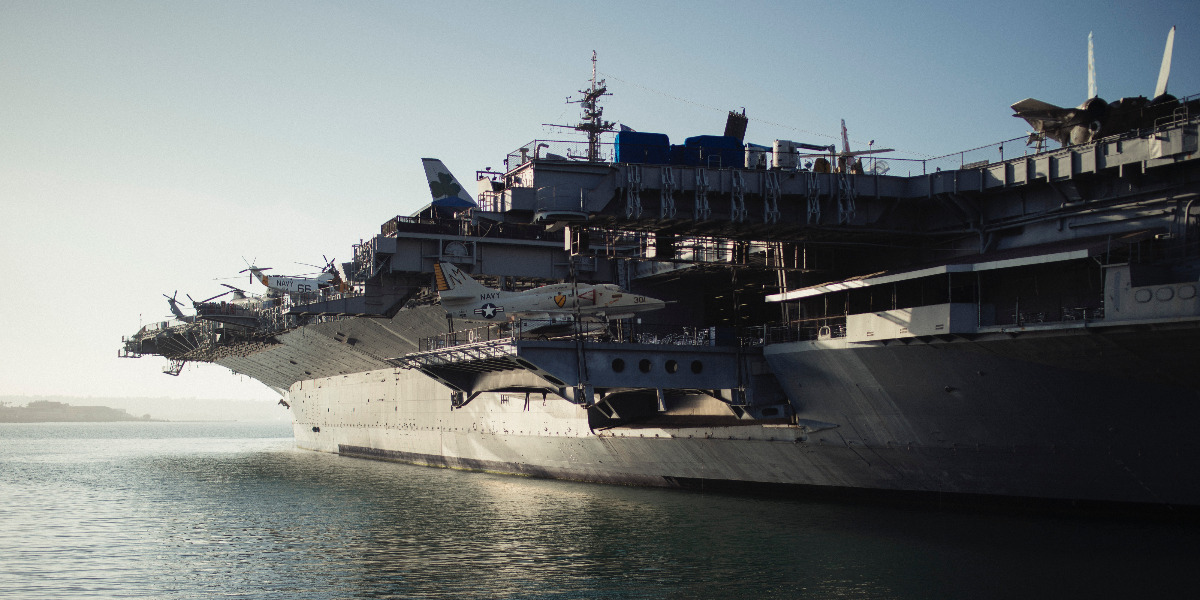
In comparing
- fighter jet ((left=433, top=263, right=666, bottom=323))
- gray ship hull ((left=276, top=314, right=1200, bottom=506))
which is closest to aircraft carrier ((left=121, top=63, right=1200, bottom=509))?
gray ship hull ((left=276, top=314, right=1200, bottom=506))

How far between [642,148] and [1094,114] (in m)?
11.1

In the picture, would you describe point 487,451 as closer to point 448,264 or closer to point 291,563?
point 448,264

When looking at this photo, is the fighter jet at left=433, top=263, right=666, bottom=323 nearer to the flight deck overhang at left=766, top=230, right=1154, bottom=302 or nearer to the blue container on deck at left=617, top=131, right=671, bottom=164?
the blue container on deck at left=617, top=131, right=671, bottom=164

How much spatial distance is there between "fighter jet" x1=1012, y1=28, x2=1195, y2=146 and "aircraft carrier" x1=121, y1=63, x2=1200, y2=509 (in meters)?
0.71

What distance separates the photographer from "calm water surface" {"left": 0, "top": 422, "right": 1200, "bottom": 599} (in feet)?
53.6

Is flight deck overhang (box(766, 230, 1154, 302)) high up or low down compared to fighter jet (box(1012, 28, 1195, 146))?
down

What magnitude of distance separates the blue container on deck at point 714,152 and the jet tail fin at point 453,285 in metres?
9.76

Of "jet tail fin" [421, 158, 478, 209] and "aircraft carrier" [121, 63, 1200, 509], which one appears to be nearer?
"aircraft carrier" [121, 63, 1200, 509]

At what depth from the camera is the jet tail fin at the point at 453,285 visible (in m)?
32.8

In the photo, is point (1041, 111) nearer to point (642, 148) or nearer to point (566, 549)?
point (642, 148)

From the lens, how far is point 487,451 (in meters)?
40.7

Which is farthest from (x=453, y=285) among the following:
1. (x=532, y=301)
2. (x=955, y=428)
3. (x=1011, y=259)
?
(x=1011, y=259)

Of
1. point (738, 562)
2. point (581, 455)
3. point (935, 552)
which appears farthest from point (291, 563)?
point (581, 455)

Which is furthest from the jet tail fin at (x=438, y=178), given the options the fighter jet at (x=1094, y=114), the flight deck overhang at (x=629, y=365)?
the fighter jet at (x=1094, y=114)
